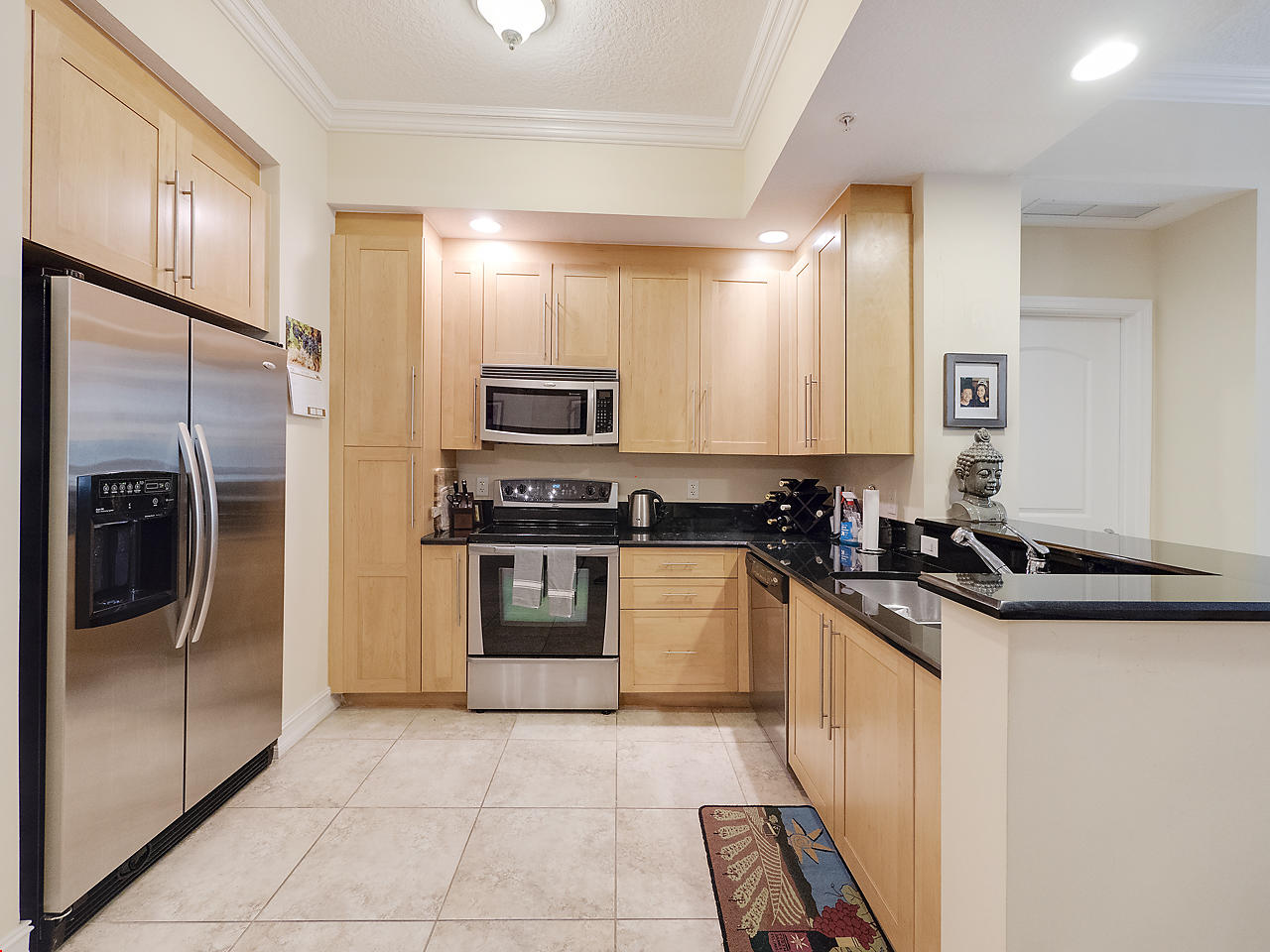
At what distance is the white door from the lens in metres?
3.34

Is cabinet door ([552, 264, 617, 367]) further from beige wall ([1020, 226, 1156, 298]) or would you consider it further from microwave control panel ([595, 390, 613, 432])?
beige wall ([1020, 226, 1156, 298])

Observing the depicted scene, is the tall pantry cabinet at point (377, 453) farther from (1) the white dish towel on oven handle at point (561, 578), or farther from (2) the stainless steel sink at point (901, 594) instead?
(2) the stainless steel sink at point (901, 594)

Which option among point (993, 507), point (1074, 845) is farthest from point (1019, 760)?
point (993, 507)

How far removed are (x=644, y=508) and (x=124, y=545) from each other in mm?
2356

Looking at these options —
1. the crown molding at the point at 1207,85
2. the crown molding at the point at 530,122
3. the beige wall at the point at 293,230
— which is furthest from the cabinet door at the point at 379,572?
the crown molding at the point at 1207,85

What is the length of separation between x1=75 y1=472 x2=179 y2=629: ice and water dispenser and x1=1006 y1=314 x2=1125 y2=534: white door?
3.76m

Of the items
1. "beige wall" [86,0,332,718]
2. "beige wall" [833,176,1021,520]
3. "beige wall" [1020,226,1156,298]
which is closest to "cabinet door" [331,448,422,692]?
"beige wall" [86,0,332,718]

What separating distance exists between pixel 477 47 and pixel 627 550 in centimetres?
223

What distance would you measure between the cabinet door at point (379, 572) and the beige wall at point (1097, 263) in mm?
3416

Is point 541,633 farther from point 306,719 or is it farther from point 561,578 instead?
point 306,719

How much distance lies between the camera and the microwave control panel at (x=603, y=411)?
130 inches

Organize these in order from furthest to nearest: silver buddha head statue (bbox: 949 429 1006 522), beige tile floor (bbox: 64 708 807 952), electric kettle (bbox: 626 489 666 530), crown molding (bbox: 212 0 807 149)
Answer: electric kettle (bbox: 626 489 666 530) → crown molding (bbox: 212 0 807 149) → silver buddha head statue (bbox: 949 429 1006 522) → beige tile floor (bbox: 64 708 807 952)

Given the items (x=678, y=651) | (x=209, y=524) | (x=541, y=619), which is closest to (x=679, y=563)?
(x=678, y=651)

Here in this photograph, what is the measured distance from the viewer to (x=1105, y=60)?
1.74 meters
